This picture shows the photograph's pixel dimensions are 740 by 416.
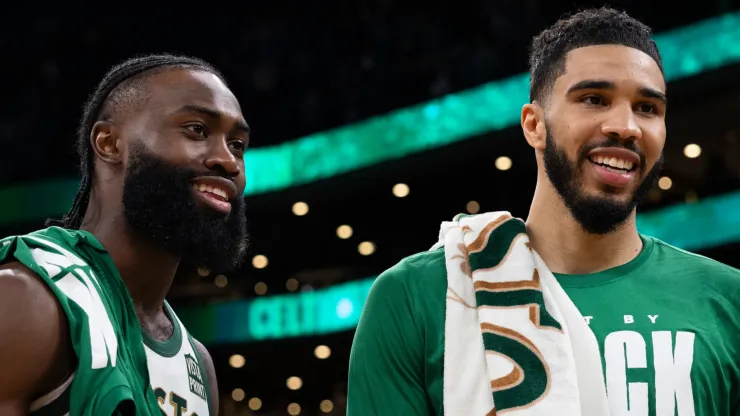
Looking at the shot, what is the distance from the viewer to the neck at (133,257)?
265 cm

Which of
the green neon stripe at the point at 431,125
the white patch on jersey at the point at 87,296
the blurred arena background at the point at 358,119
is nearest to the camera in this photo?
the white patch on jersey at the point at 87,296

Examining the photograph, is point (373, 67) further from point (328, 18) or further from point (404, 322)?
point (404, 322)

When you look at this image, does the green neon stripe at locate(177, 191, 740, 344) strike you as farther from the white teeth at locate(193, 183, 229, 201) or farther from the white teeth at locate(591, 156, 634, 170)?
the white teeth at locate(591, 156, 634, 170)

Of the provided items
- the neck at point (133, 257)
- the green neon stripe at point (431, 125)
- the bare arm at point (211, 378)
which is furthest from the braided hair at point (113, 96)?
the green neon stripe at point (431, 125)

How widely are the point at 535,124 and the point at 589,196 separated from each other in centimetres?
26

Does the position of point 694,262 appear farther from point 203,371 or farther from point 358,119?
point 358,119

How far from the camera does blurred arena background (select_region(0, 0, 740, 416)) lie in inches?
427

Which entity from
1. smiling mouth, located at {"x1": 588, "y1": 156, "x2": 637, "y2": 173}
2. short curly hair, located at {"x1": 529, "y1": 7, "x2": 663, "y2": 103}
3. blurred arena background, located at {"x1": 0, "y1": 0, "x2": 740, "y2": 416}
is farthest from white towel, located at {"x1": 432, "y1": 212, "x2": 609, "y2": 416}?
blurred arena background, located at {"x1": 0, "y1": 0, "x2": 740, "y2": 416}

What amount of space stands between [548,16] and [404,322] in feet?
31.6

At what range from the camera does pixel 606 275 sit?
85.5 inches

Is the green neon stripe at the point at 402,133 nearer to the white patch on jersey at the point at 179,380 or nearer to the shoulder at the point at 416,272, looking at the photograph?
the white patch on jersey at the point at 179,380

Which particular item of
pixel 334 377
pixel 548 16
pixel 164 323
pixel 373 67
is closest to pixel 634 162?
pixel 164 323

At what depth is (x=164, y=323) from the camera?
2.85m

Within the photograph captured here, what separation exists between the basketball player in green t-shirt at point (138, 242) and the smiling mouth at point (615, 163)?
1.10m
